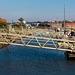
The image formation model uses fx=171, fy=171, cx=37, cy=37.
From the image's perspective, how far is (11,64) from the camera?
3381cm

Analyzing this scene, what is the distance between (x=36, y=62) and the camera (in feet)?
116

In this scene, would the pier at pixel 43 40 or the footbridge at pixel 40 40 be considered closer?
the pier at pixel 43 40

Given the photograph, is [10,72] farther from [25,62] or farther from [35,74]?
[25,62]

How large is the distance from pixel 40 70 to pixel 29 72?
215 cm

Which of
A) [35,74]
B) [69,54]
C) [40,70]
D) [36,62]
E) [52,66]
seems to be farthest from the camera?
[69,54]

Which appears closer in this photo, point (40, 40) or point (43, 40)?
point (40, 40)

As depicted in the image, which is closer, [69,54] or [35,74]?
[35,74]

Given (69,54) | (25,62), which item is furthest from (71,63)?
(25,62)

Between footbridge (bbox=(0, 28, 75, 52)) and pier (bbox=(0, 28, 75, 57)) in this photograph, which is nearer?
pier (bbox=(0, 28, 75, 57))

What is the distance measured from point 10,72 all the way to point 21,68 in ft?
8.99

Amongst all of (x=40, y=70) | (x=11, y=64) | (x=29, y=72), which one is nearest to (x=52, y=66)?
(x=40, y=70)

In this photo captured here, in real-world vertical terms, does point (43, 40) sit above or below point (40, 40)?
below

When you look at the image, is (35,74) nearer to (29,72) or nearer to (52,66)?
(29,72)

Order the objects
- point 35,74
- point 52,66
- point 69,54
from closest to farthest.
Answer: point 35,74
point 52,66
point 69,54
